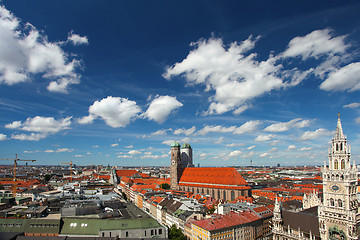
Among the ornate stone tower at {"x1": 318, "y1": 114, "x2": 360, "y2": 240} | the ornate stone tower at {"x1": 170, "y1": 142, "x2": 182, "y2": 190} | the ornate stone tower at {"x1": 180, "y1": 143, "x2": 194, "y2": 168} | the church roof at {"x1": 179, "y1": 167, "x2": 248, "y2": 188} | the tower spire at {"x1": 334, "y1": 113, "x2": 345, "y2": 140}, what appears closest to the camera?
the ornate stone tower at {"x1": 318, "y1": 114, "x2": 360, "y2": 240}

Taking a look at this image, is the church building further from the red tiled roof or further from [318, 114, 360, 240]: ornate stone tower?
the red tiled roof

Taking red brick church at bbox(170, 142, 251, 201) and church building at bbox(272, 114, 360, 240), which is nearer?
church building at bbox(272, 114, 360, 240)

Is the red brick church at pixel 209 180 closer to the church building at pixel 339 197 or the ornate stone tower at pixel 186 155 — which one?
the ornate stone tower at pixel 186 155

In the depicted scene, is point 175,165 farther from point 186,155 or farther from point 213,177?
point 213,177

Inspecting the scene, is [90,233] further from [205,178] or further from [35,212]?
[205,178]

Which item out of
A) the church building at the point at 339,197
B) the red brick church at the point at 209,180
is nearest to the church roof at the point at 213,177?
the red brick church at the point at 209,180

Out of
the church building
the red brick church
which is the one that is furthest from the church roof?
the church building

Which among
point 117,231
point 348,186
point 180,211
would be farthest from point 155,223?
point 348,186

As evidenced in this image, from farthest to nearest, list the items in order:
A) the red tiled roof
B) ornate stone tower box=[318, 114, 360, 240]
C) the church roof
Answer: the church roof < the red tiled roof < ornate stone tower box=[318, 114, 360, 240]
